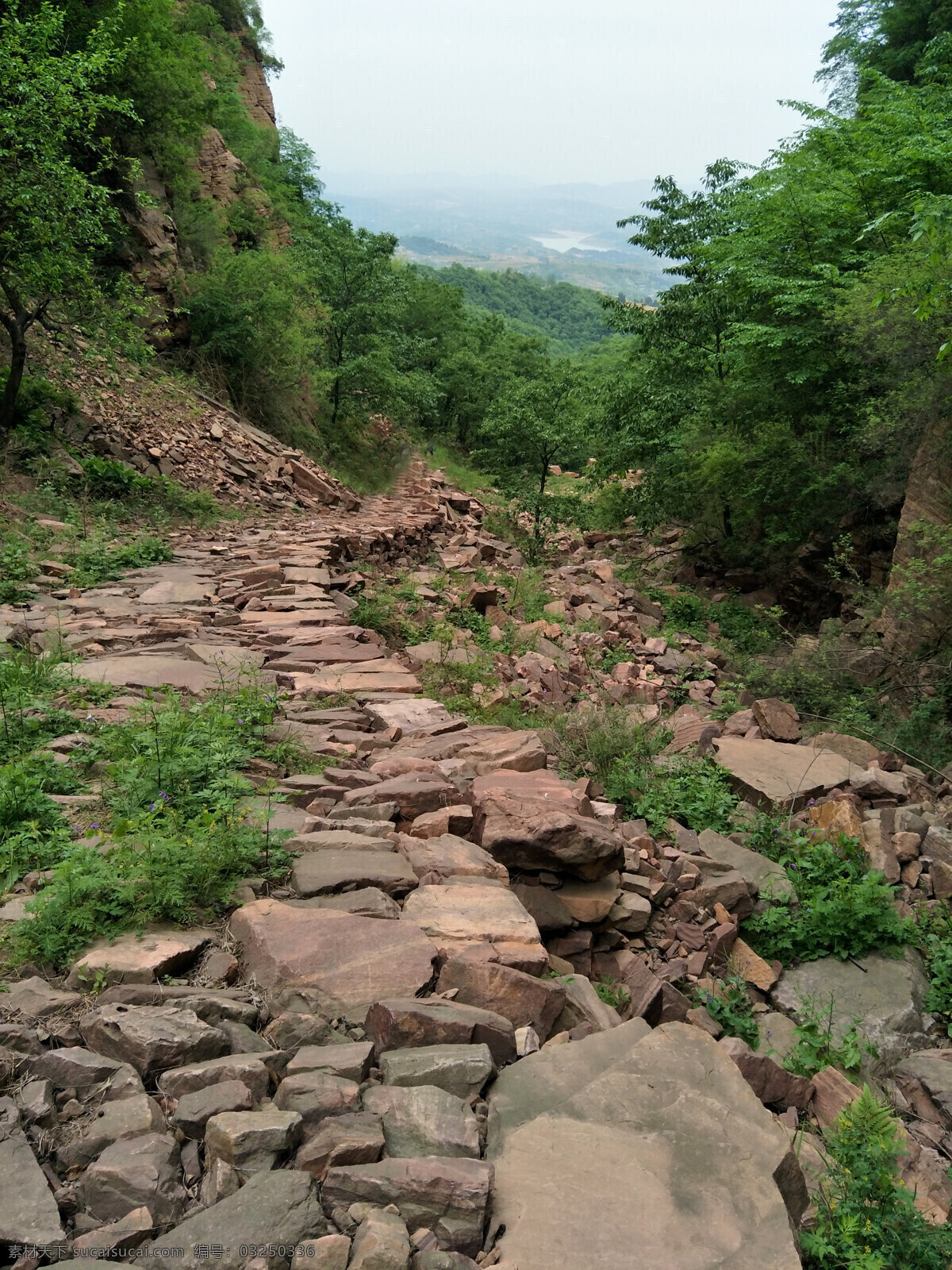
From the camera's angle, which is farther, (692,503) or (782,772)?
(692,503)

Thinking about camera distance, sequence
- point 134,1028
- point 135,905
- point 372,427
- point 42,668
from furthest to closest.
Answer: point 372,427, point 42,668, point 135,905, point 134,1028

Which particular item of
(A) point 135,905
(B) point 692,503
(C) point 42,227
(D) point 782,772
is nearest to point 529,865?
(A) point 135,905

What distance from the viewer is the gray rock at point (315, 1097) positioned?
2.29m

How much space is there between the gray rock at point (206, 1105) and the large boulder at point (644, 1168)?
76 cm

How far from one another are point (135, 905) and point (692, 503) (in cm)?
1448

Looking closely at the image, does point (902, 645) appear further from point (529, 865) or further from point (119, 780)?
point (119, 780)

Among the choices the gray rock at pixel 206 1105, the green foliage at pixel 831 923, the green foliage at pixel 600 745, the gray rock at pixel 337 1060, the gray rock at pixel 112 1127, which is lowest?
the green foliage at pixel 831 923

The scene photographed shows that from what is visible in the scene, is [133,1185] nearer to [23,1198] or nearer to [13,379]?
[23,1198]

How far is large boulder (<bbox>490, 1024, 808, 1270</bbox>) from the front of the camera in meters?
2.19

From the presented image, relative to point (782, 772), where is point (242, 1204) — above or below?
above

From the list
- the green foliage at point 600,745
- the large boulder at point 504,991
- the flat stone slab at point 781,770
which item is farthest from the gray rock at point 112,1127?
the flat stone slab at point 781,770

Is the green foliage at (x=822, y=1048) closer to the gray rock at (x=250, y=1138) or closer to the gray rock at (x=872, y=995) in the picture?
the gray rock at (x=872, y=995)

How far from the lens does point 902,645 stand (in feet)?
30.7

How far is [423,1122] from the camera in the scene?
238 cm
